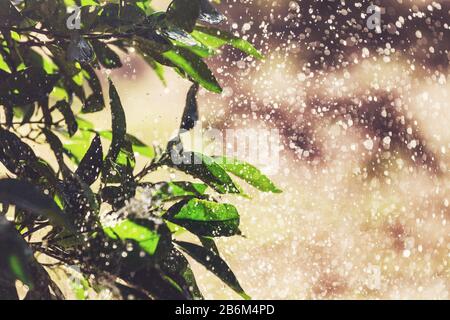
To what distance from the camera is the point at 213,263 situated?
484mm

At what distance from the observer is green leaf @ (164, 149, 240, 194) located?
534 mm

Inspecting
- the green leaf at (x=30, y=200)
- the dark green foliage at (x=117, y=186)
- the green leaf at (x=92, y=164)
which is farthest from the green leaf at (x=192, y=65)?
the green leaf at (x=30, y=200)

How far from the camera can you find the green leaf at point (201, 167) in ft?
1.75

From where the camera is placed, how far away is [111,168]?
54 centimetres

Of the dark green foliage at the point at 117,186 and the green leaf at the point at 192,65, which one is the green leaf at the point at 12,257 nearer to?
the dark green foliage at the point at 117,186

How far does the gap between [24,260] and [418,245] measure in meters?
2.72

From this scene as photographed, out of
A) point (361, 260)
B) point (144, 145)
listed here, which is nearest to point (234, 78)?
point (361, 260)

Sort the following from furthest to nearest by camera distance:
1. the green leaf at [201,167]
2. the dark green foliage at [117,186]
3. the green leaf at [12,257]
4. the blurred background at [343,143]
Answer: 1. the blurred background at [343,143]
2. the green leaf at [201,167]
3. the dark green foliage at [117,186]
4. the green leaf at [12,257]

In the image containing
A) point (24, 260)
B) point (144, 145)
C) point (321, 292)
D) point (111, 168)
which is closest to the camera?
point (24, 260)

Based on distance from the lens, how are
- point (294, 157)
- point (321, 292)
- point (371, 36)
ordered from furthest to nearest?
point (371, 36) → point (294, 157) → point (321, 292)

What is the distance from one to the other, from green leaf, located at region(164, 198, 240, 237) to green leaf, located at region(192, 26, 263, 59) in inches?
6.9

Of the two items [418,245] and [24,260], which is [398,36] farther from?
[24,260]

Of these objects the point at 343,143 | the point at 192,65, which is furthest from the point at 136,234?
the point at 343,143

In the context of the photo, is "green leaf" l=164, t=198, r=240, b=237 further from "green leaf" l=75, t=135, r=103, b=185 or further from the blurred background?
the blurred background
